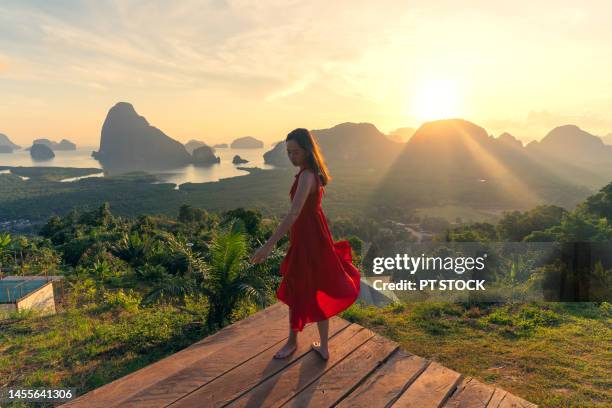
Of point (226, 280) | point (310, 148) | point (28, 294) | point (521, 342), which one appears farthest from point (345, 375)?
point (28, 294)

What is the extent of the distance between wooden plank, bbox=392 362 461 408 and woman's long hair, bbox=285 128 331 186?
1631 millimetres

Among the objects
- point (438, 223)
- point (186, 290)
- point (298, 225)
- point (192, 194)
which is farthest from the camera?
point (192, 194)

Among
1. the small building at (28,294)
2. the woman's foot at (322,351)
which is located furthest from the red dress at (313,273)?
the small building at (28,294)

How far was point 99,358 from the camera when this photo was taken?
367 cm

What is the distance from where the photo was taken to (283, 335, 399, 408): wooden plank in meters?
2.18

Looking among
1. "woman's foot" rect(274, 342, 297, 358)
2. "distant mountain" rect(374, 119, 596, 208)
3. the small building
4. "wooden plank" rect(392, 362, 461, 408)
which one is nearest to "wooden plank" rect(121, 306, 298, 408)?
"woman's foot" rect(274, 342, 297, 358)

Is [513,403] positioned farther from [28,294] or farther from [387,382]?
[28,294]

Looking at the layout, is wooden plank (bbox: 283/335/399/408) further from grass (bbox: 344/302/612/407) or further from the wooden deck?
grass (bbox: 344/302/612/407)

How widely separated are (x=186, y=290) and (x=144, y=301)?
495 mm

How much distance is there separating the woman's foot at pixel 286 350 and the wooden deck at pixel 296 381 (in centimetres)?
4

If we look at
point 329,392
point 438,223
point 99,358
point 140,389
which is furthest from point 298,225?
point 438,223

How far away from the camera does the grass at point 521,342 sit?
3422 mm

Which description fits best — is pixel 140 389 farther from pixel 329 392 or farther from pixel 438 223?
pixel 438 223

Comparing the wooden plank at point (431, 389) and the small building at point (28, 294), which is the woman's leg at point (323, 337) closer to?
the wooden plank at point (431, 389)
